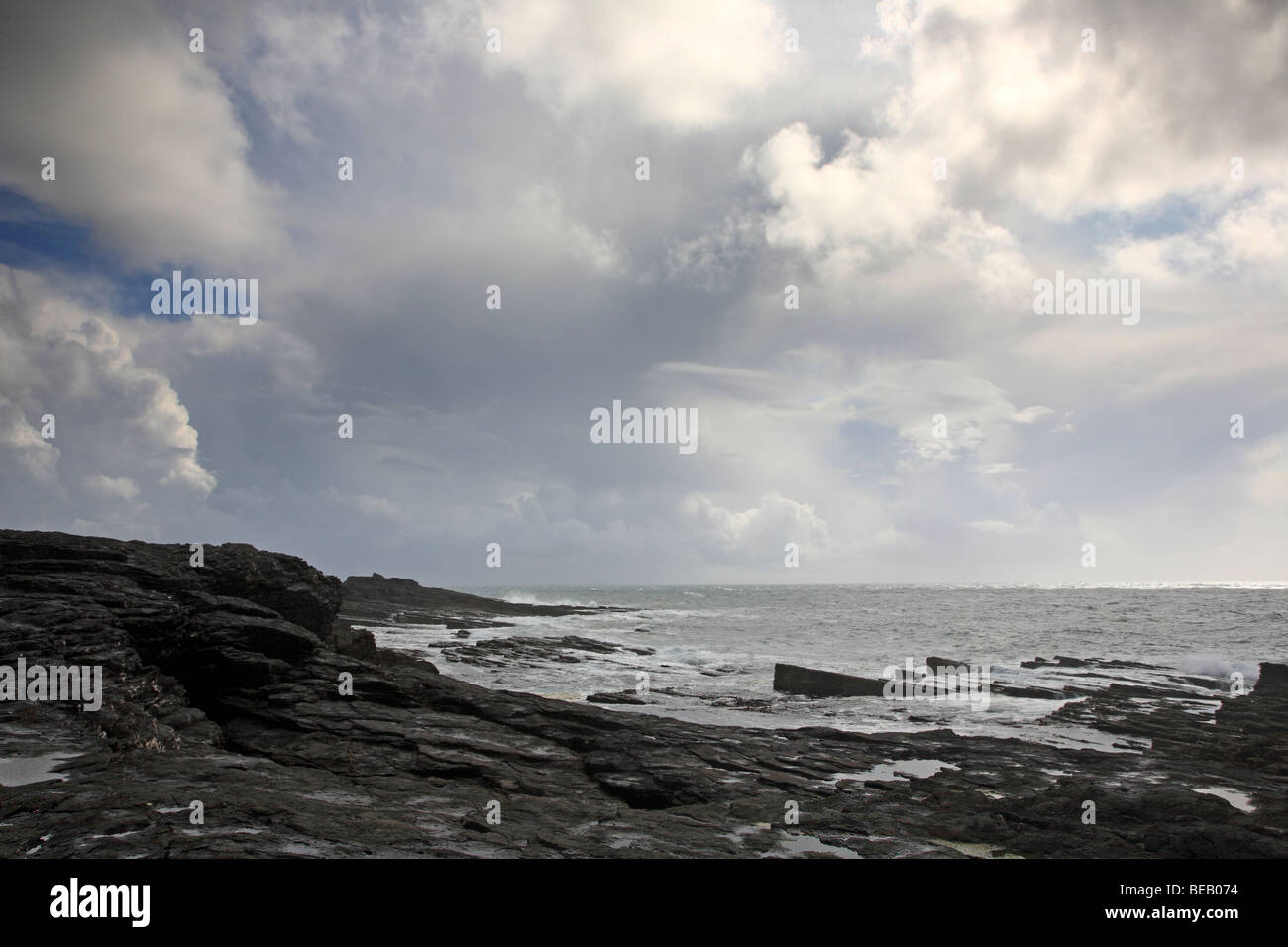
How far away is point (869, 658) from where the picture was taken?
42.8 m

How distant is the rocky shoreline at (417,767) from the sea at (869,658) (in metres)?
5.27

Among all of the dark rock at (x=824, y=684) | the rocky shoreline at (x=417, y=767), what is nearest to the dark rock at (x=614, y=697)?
the dark rock at (x=824, y=684)

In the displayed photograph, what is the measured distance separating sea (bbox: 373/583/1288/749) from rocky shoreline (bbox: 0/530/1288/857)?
527 centimetres

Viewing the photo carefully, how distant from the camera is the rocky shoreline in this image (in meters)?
7.78

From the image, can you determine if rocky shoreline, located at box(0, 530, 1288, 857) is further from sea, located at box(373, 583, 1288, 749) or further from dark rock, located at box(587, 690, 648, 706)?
dark rock, located at box(587, 690, 648, 706)

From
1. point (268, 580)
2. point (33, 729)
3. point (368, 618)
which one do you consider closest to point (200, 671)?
point (33, 729)

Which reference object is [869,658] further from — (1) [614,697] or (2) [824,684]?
(1) [614,697]

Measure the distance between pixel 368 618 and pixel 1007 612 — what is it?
84.6m

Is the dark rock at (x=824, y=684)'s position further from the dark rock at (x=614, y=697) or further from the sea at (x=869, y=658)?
the dark rock at (x=614, y=697)

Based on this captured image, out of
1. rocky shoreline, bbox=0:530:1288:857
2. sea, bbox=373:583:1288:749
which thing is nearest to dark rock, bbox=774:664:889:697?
sea, bbox=373:583:1288:749

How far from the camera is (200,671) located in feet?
45.2

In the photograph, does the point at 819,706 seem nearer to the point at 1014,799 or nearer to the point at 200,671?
the point at 1014,799

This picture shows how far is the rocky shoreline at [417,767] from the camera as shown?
778cm

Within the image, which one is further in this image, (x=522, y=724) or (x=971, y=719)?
(x=971, y=719)
